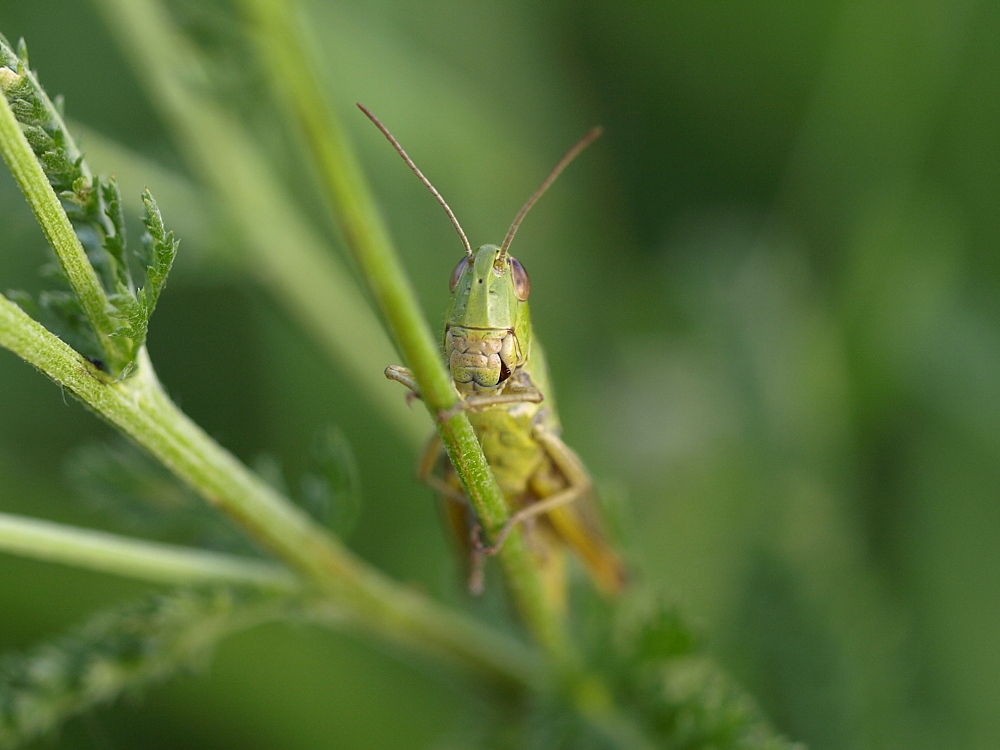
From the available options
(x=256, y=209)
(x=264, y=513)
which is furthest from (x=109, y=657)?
(x=256, y=209)

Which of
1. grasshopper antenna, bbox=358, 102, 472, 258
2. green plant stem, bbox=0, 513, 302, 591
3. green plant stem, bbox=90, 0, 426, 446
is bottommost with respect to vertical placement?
green plant stem, bbox=0, 513, 302, 591

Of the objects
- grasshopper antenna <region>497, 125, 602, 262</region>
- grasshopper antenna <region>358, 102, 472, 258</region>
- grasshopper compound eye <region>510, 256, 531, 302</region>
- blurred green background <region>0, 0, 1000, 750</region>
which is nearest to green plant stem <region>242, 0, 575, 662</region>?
grasshopper antenna <region>358, 102, 472, 258</region>

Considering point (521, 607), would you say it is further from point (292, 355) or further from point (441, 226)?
point (441, 226)

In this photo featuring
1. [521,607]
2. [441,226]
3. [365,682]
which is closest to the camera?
[521,607]

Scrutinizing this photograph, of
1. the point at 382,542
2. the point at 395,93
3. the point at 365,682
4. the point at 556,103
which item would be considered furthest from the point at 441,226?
the point at 365,682

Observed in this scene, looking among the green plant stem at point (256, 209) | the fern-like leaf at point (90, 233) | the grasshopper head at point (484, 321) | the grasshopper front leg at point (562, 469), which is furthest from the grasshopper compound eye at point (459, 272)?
the green plant stem at point (256, 209)

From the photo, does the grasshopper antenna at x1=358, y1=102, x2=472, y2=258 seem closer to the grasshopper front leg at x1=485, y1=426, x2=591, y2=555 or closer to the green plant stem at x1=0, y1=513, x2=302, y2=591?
the grasshopper front leg at x1=485, y1=426, x2=591, y2=555

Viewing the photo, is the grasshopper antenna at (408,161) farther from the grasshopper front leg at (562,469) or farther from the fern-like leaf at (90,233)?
the grasshopper front leg at (562,469)
